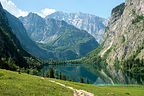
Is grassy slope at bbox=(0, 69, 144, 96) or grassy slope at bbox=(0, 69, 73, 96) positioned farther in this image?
grassy slope at bbox=(0, 69, 144, 96)

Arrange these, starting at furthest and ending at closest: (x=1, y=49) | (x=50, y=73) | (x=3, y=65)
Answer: (x=1, y=49)
(x=50, y=73)
(x=3, y=65)

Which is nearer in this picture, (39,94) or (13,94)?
(13,94)

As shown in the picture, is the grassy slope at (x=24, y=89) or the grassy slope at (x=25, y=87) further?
the grassy slope at (x=25, y=87)

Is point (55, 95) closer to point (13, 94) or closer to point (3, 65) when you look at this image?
point (13, 94)

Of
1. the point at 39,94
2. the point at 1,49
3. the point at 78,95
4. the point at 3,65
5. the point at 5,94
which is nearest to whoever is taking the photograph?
the point at 5,94

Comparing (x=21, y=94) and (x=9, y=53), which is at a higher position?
(x=9, y=53)

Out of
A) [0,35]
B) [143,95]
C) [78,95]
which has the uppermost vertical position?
[0,35]

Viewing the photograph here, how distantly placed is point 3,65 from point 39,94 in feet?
250

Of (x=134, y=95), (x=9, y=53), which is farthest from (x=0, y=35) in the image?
(x=134, y=95)

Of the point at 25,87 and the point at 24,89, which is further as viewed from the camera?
the point at 25,87

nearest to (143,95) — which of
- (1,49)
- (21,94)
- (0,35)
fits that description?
(21,94)

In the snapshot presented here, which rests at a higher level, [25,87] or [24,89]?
[25,87]

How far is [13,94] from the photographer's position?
26406mm

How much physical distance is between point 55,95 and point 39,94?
3788 mm
